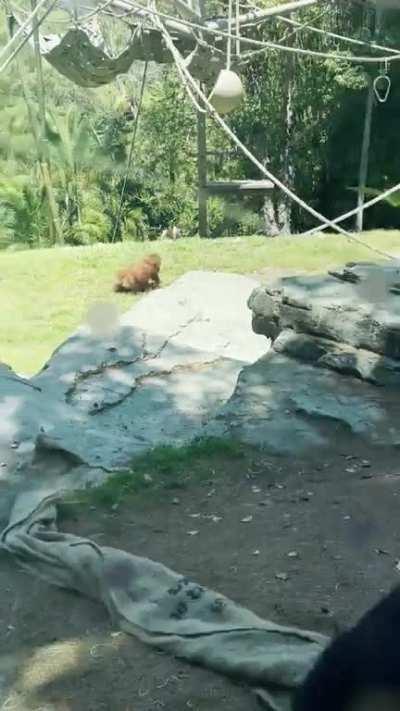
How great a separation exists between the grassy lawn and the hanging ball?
275cm

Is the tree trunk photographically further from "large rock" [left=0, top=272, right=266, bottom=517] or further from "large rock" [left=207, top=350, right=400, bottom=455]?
"large rock" [left=207, top=350, right=400, bottom=455]

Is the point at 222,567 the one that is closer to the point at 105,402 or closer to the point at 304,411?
the point at 304,411

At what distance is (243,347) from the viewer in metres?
8.85

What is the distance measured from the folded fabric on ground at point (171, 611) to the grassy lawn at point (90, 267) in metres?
5.94

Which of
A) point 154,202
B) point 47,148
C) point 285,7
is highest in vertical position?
point 285,7

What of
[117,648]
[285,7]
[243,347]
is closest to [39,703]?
[117,648]

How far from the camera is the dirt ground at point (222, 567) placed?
3283 mm

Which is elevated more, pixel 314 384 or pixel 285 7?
pixel 285 7

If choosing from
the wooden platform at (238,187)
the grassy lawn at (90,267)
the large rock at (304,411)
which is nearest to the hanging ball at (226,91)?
the grassy lawn at (90,267)

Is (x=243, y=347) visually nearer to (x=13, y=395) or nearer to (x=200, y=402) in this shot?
(x=200, y=402)

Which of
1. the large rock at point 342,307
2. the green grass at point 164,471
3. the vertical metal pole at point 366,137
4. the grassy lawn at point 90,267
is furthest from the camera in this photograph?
the vertical metal pole at point 366,137

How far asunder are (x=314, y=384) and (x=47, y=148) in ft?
52.4

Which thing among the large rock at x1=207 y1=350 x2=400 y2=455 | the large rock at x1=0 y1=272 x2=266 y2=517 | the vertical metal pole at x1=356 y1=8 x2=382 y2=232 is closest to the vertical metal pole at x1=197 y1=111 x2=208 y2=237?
the vertical metal pole at x1=356 y1=8 x2=382 y2=232

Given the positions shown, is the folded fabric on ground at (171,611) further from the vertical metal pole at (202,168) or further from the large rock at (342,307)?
the vertical metal pole at (202,168)
